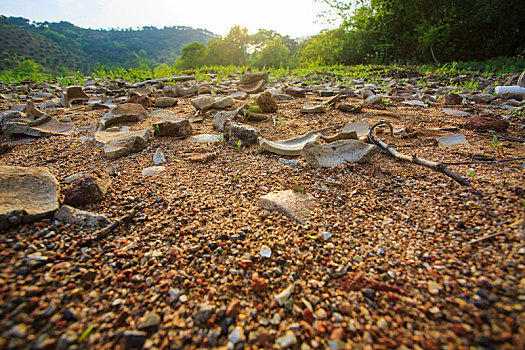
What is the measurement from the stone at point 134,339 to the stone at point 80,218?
0.66 m

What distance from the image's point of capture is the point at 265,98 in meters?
3.34

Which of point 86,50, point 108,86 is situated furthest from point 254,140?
point 86,50

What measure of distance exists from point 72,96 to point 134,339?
510 cm

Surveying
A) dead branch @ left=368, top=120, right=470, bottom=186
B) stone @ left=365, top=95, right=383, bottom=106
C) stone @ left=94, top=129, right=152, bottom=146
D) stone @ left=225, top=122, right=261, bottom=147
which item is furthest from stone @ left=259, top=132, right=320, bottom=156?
stone @ left=365, top=95, right=383, bottom=106

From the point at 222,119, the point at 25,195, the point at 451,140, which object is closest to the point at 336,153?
the point at 451,140

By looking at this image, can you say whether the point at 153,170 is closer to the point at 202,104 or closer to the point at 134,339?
the point at 134,339

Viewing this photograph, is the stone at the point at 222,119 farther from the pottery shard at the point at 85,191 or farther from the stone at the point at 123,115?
the pottery shard at the point at 85,191

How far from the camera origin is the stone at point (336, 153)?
6.40 feet

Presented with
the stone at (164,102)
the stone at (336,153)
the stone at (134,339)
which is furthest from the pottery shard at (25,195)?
the stone at (164,102)

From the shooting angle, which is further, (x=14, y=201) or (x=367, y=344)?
(x=14, y=201)

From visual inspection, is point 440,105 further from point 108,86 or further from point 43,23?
point 43,23

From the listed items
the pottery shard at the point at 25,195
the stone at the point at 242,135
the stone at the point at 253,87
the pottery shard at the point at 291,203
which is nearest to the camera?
the pottery shard at the point at 25,195

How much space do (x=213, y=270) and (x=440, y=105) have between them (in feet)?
14.0

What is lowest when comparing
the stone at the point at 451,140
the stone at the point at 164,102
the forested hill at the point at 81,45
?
the stone at the point at 451,140
